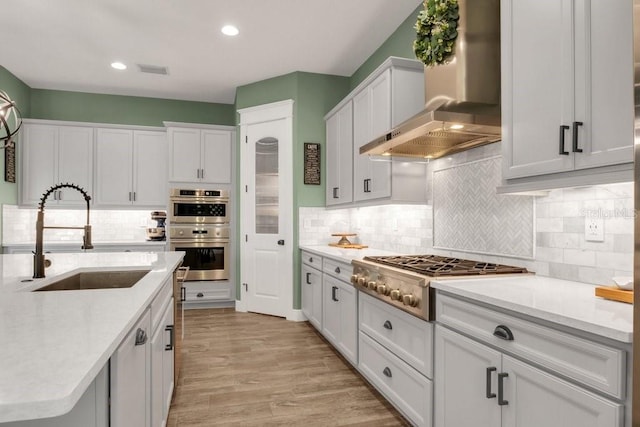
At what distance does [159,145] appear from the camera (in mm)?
5289

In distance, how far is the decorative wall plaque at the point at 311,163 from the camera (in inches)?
179

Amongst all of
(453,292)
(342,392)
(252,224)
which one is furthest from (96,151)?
(453,292)

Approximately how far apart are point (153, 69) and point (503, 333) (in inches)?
184

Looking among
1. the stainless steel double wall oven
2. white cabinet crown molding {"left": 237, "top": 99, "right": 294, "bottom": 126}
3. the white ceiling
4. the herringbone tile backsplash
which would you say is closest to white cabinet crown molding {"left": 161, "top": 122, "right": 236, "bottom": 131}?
white cabinet crown molding {"left": 237, "top": 99, "right": 294, "bottom": 126}

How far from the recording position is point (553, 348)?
4.12 ft

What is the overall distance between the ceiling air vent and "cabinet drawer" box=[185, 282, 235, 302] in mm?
2704

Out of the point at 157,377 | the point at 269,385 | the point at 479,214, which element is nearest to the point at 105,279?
the point at 157,377

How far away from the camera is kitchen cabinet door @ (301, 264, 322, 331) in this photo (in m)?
3.78

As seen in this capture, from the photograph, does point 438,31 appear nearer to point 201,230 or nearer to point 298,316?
point 298,316

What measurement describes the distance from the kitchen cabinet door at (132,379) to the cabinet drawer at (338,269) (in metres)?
1.73

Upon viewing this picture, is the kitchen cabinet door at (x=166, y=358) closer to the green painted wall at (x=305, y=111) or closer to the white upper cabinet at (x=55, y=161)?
the green painted wall at (x=305, y=111)

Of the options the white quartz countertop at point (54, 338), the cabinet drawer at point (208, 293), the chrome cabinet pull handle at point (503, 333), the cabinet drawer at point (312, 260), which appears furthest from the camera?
the cabinet drawer at point (208, 293)

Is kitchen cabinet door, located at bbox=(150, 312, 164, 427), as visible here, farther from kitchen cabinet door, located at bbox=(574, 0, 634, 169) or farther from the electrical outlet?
the electrical outlet

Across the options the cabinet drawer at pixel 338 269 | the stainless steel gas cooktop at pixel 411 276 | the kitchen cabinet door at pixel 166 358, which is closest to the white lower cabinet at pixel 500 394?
the stainless steel gas cooktop at pixel 411 276
